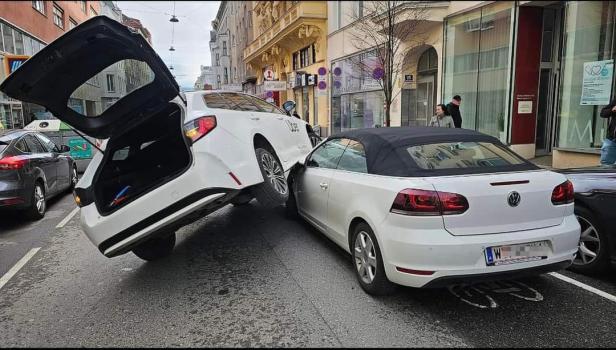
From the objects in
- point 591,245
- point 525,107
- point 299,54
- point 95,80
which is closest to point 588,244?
point 591,245

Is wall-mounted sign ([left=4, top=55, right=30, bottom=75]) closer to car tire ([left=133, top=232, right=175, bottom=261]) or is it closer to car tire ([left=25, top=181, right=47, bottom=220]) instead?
car tire ([left=25, top=181, right=47, bottom=220])

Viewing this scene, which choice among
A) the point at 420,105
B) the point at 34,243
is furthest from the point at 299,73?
the point at 34,243

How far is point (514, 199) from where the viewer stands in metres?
3.41

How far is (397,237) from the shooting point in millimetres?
3443

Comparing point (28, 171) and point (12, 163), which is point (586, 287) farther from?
point (28, 171)

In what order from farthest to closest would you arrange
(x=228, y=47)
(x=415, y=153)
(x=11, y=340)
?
1. (x=228, y=47)
2. (x=415, y=153)
3. (x=11, y=340)

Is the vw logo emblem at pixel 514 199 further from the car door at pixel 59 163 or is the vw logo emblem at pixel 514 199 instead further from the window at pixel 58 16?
the window at pixel 58 16

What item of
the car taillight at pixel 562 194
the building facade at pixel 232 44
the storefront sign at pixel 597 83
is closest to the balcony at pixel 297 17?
the building facade at pixel 232 44

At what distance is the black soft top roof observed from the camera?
366 cm

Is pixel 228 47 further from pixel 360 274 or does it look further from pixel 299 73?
pixel 360 274

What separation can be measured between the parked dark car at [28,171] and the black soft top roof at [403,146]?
537cm

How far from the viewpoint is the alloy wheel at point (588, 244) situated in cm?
423

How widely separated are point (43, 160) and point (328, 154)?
563 centimetres

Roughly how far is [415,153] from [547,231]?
3.96 feet
